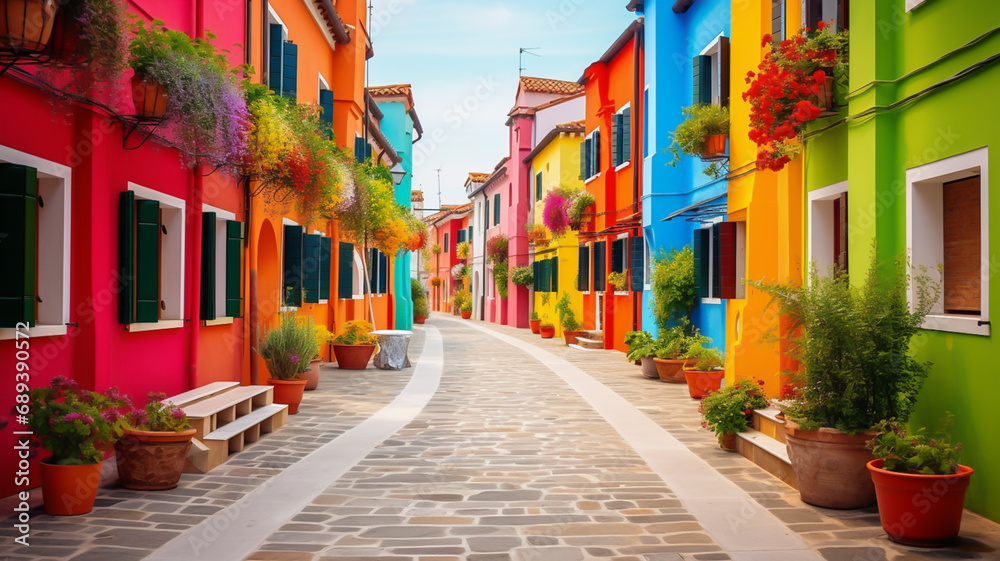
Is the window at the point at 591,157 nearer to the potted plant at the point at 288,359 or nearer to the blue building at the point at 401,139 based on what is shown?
the blue building at the point at 401,139

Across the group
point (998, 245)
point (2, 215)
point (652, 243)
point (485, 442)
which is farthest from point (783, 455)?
point (652, 243)

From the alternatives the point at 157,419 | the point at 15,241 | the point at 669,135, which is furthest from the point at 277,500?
the point at 669,135

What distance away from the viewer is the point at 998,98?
5.34 meters

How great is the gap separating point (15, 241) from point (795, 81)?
270 inches

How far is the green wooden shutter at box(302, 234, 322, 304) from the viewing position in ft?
46.2

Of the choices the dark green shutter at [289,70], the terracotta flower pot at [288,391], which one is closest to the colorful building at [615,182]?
the dark green shutter at [289,70]

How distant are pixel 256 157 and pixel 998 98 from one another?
25.5ft

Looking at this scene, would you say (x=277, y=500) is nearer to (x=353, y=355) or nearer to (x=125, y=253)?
(x=125, y=253)

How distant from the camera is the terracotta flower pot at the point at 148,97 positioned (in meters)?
6.67

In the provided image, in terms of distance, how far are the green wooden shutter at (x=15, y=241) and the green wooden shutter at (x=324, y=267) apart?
31.1 ft

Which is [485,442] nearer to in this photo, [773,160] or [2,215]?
[773,160]

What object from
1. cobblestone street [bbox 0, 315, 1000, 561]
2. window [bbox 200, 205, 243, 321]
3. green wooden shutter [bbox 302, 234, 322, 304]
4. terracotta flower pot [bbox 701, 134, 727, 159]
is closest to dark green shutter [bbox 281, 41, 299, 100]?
green wooden shutter [bbox 302, 234, 322, 304]

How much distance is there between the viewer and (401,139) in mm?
32938

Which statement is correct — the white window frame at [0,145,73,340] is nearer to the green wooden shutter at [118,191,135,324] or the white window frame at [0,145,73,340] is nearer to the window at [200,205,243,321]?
the green wooden shutter at [118,191,135,324]
